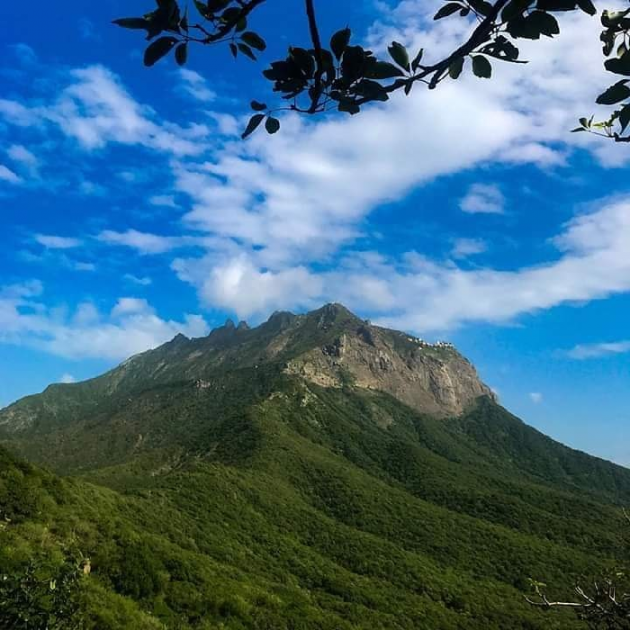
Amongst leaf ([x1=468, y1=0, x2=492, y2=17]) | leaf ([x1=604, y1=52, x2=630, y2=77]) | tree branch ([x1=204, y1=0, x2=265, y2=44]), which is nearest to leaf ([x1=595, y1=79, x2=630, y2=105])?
leaf ([x1=604, y1=52, x2=630, y2=77])

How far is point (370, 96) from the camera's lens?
211 cm

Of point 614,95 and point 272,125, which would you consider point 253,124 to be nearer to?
point 272,125

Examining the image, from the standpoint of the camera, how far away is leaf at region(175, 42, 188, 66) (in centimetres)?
192

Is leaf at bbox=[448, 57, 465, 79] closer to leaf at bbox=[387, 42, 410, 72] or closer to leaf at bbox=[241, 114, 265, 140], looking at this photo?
leaf at bbox=[387, 42, 410, 72]

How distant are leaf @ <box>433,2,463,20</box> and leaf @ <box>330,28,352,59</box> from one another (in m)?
0.37

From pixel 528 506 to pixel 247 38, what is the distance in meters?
165

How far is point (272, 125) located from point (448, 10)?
0.85 metres

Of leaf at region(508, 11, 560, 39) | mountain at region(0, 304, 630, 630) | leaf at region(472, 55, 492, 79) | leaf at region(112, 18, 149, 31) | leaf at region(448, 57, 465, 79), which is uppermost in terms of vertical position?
leaf at region(448, 57, 465, 79)

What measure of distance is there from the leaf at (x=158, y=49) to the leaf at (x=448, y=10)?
1.03 metres

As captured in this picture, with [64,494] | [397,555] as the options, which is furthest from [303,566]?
[64,494]

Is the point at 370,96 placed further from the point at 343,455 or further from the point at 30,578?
the point at 343,455

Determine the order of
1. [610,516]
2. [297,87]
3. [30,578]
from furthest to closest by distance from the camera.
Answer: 1. [610,516]
2. [30,578]
3. [297,87]

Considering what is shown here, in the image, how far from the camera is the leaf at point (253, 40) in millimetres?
2127

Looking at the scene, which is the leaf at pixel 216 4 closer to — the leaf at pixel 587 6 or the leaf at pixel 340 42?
the leaf at pixel 340 42
